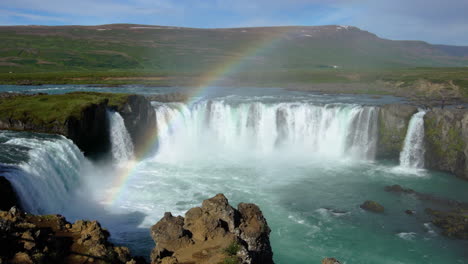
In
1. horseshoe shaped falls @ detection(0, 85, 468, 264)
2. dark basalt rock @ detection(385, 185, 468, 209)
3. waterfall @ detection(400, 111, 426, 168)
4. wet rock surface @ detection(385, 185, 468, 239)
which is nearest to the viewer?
horseshoe shaped falls @ detection(0, 85, 468, 264)

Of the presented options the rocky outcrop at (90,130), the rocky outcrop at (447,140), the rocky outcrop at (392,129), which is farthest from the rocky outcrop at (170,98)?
the rocky outcrop at (447,140)

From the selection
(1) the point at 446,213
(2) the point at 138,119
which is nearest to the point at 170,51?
(2) the point at 138,119

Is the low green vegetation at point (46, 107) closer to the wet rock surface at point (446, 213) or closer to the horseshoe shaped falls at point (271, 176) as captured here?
the horseshoe shaped falls at point (271, 176)

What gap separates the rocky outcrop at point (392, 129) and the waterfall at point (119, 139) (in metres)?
24.4

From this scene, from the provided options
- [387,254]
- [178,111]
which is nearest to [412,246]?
[387,254]

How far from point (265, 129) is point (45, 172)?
2540 cm

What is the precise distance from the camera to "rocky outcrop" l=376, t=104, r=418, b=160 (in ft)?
116

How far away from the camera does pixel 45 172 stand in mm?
19844

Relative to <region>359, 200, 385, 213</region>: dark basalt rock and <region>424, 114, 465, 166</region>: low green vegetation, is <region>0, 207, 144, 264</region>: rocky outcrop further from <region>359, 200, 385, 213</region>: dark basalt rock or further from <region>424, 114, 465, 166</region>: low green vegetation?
<region>424, 114, 465, 166</region>: low green vegetation

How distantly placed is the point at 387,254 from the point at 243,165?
17.6m

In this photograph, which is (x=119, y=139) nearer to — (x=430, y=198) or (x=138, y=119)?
(x=138, y=119)

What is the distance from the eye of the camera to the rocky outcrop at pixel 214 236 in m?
11.5

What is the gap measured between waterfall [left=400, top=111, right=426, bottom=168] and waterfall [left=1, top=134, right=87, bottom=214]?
93.8 feet

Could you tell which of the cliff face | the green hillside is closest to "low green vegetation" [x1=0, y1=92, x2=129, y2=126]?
the cliff face
